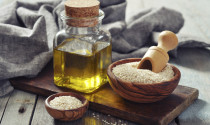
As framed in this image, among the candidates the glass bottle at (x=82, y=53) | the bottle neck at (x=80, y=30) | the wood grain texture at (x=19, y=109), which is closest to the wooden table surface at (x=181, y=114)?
the wood grain texture at (x=19, y=109)

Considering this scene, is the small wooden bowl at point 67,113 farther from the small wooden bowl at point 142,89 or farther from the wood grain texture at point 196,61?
the wood grain texture at point 196,61

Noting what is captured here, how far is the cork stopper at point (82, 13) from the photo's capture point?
0.95 m

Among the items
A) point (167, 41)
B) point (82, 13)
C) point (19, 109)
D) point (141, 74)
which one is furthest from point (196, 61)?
point (19, 109)

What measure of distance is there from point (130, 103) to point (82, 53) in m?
0.20

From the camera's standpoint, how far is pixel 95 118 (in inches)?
36.6

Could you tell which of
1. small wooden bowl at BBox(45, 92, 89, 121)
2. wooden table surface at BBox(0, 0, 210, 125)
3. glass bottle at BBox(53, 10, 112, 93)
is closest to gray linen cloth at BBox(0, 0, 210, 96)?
wooden table surface at BBox(0, 0, 210, 125)

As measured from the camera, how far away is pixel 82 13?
37.4 inches

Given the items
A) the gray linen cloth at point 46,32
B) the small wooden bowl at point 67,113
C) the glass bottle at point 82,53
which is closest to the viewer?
the small wooden bowl at point 67,113

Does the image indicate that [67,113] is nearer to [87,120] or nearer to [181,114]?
[87,120]

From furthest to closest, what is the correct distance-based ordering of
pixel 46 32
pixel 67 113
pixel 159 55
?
pixel 46 32 → pixel 159 55 → pixel 67 113

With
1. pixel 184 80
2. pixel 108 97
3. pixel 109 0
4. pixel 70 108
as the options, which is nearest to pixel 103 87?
pixel 108 97

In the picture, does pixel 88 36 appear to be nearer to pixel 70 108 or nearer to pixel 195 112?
pixel 70 108

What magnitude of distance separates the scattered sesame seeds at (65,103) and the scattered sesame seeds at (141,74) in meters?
0.14

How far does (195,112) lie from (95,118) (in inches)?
11.4
